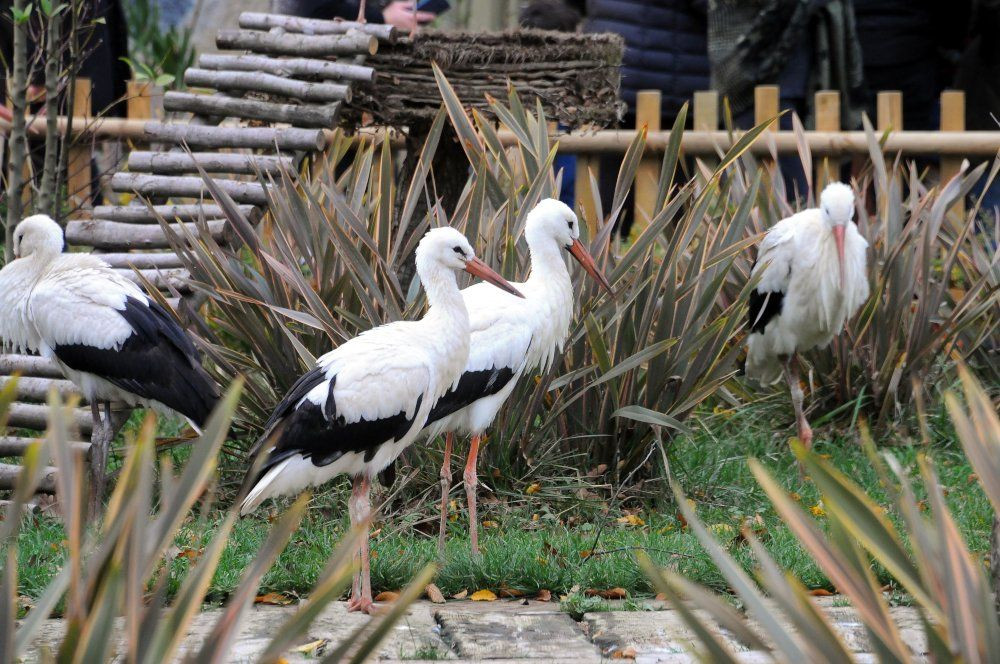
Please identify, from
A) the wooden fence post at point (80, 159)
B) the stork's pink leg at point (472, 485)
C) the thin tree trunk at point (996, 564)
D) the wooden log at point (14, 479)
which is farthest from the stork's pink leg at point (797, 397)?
the wooden fence post at point (80, 159)

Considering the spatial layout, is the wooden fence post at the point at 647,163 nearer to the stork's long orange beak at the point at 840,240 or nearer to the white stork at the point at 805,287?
the white stork at the point at 805,287

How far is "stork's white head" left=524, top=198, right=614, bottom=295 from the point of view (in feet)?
16.1

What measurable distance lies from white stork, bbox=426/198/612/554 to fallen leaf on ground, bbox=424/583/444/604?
0.45 meters

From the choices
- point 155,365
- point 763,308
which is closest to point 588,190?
point 763,308

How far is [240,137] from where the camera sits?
239 inches

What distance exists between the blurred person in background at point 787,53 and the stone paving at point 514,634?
509 centimetres

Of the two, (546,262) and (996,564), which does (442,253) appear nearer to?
(546,262)

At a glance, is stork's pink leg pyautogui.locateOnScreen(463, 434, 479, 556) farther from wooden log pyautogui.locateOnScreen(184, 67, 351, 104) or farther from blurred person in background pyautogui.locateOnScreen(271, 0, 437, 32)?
blurred person in background pyautogui.locateOnScreen(271, 0, 437, 32)

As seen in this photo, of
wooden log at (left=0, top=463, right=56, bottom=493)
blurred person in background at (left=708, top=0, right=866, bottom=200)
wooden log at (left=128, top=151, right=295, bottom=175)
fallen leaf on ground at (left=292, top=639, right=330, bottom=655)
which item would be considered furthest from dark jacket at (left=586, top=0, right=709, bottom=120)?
fallen leaf on ground at (left=292, top=639, right=330, bottom=655)

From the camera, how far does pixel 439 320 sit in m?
4.35

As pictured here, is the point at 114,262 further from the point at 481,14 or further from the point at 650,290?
the point at 481,14

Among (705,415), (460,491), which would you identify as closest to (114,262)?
(460,491)

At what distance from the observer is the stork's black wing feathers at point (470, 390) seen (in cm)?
464

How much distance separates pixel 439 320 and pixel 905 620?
1.70m
